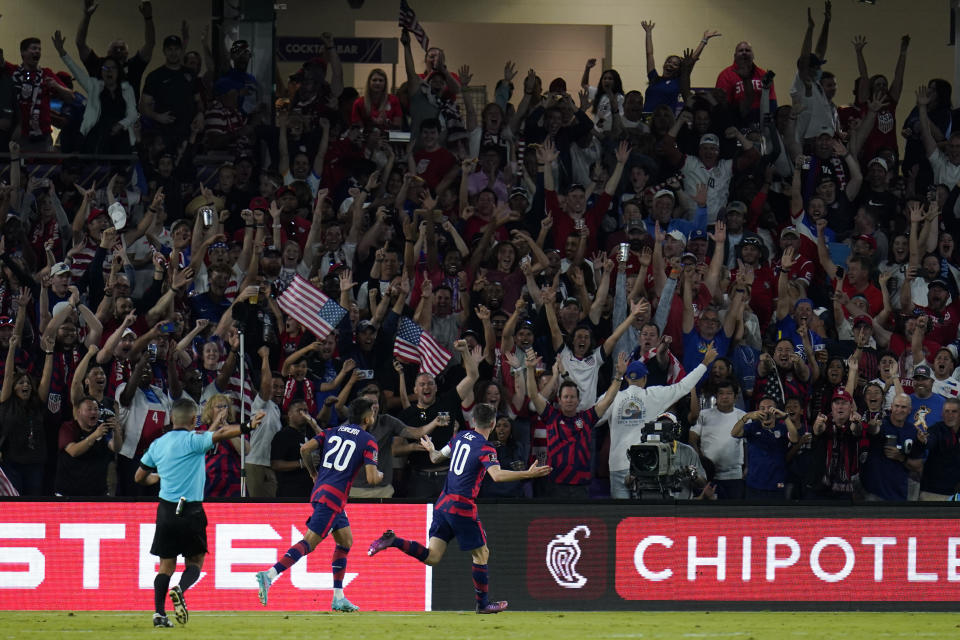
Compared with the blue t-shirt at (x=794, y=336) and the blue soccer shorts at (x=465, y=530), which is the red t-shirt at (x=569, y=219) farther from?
the blue soccer shorts at (x=465, y=530)

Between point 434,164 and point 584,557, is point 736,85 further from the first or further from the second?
point 584,557

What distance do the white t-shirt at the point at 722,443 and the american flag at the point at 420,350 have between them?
9.00 feet

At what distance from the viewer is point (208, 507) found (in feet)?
47.6

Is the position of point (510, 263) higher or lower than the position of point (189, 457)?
higher

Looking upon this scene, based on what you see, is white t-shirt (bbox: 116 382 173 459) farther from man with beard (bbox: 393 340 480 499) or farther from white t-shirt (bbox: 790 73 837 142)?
white t-shirt (bbox: 790 73 837 142)

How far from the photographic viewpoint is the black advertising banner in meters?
14.6

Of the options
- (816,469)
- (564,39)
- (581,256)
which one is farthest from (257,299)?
(564,39)

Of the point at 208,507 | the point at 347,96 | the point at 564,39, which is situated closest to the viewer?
the point at 208,507

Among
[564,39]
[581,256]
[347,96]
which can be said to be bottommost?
[581,256]

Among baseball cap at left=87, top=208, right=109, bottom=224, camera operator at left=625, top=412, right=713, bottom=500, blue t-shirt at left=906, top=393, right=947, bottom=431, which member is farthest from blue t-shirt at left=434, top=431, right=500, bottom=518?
baseball cap at left=87, top=208, right=109, bottom=224

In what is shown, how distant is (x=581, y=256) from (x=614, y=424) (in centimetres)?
266

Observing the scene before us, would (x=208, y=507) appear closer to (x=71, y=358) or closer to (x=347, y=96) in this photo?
(x=71, y=358)

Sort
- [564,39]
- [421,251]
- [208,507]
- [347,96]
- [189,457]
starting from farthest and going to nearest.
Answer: [564,39] → [347,96] → [421,251] → [208,507] → [189,457]

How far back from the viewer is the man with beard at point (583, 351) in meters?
16.3
